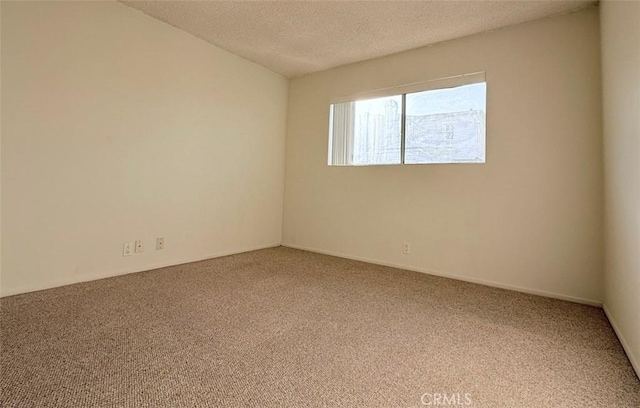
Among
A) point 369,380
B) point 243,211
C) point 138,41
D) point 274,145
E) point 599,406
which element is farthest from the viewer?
point 274,145

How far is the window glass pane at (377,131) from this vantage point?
11.3 ft

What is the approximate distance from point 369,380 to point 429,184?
2289 millimetres

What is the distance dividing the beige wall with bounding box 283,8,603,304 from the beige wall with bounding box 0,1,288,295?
1.57m

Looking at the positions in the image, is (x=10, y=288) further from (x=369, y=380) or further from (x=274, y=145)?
(x=274, y=145)

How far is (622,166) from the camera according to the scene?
1.73 meters

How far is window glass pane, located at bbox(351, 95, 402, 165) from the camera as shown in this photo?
3430mm

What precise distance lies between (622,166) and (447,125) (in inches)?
60.5

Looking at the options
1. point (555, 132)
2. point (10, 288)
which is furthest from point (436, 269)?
point (10, 288)

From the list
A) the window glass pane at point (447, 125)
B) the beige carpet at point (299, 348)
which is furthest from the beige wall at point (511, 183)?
the beige carpet at point (299, 348)

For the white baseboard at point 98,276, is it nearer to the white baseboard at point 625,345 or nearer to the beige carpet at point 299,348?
the beige carpet at point 299,348

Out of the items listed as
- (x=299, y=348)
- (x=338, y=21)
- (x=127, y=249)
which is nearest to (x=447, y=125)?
(x=338, y=21)

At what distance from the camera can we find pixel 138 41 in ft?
8.89

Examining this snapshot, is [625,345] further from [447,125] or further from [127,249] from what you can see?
[127,249]

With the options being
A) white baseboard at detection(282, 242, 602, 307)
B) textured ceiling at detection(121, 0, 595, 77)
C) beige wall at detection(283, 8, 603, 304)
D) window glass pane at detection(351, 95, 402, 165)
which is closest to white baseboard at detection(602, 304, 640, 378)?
white baseboard at detection(282, 242, 602, 307)
